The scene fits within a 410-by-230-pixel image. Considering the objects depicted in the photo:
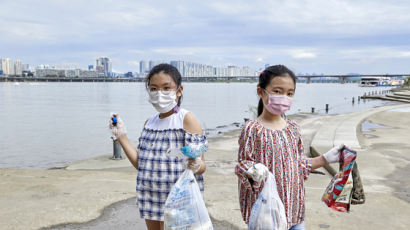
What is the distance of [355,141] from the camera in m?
10.5

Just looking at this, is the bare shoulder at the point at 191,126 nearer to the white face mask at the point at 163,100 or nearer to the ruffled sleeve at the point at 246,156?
the white face mask at the point at 163,100

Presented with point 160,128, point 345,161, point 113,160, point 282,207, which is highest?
point 160,128

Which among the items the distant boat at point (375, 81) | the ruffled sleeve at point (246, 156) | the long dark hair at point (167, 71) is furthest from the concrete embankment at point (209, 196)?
the distant boat at point (375, 81)

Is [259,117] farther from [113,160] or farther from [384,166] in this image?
[113,160]

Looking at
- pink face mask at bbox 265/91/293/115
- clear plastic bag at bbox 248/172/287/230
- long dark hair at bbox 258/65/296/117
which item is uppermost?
long dark hair at bbox 258/65/296/117

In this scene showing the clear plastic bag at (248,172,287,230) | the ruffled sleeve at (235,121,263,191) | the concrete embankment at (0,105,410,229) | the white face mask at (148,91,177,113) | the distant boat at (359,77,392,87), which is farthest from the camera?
the distant boat at (359,77,392,87)

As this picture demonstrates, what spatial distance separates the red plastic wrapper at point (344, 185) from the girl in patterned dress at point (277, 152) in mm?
66

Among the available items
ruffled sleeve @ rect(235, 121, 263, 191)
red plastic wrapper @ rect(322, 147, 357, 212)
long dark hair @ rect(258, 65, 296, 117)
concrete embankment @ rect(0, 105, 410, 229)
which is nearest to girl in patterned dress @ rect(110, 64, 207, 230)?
ruffled sleeve @ rect(235, 121, 263, 191)

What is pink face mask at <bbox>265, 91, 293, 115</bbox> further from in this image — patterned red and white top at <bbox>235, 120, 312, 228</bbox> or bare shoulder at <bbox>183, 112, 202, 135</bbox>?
Answer: bare shoulder at <bbox>183, 112, 202, 135</bbox>

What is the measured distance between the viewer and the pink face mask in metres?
2.38

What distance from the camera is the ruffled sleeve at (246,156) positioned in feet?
7.19

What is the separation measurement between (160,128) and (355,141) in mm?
9317


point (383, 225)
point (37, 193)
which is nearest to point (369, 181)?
point (383, 225)

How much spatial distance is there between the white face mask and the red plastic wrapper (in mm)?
1198
